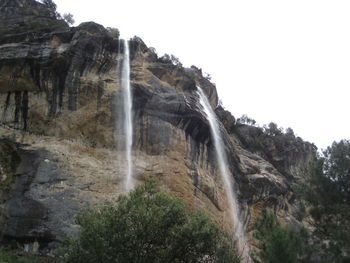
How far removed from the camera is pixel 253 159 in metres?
40.0

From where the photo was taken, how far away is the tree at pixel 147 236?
53.6 feet

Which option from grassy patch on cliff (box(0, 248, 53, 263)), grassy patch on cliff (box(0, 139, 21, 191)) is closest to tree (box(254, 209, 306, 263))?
grassy patch on cliff (box(0, 248, 53, 263))

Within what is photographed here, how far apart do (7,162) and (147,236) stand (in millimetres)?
12850

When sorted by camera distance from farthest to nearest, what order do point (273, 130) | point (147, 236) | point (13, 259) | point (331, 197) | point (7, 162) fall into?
point (273, 130)
point (7, 162)
point (13, 259)
point (331, 197)
point (147, 236)

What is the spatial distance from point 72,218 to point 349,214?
12792 millimetres

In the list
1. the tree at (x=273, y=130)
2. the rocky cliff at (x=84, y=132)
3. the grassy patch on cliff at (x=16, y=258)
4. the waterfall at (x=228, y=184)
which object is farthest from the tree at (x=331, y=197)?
the tree at (x=273, y=130)

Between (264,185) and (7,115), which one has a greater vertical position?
(7,115)

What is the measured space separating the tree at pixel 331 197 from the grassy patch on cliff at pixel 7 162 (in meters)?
14.8

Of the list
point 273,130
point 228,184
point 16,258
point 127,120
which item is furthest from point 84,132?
point 273,130

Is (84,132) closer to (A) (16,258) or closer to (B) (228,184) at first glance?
(A) (16,258)

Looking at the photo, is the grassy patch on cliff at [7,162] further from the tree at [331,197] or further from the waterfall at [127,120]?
the tree at [331,197]

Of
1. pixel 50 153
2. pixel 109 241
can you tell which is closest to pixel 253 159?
pixel 50 153

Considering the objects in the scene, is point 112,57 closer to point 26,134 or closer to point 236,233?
point 26,134

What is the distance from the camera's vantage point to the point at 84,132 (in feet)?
93.9
